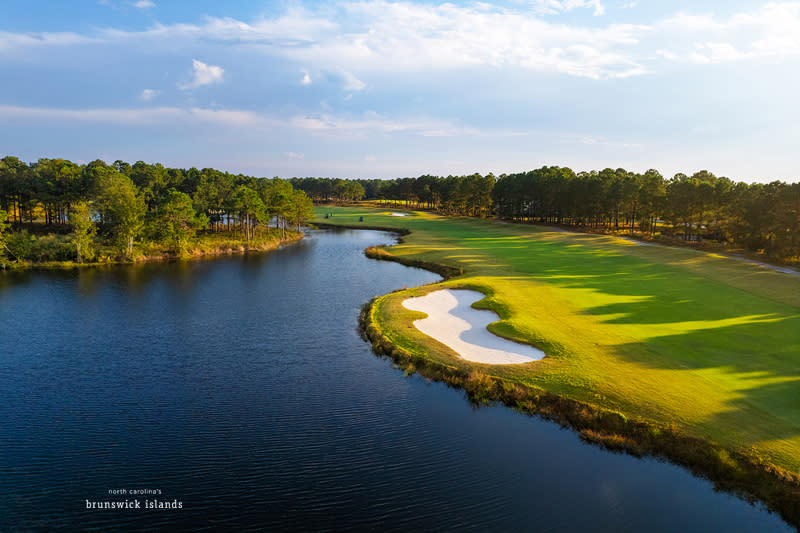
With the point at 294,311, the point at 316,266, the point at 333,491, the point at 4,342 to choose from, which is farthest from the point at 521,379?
the point at 316,266

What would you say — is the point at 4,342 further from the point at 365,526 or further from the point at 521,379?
the point at 521,379

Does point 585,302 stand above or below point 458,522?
above

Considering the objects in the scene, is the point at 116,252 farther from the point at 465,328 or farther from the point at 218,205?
the point at 465,328

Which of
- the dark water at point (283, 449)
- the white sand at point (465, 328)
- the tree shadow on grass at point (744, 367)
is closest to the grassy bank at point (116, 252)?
the dark water at point (283, 449)

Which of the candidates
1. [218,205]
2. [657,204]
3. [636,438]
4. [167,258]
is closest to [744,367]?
[636,438]

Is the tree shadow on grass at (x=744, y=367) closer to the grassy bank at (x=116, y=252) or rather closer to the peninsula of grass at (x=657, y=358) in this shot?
the peninsula of grass at (x=657, y=358)

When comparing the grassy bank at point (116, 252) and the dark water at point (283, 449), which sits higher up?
the grassy bank at point (116, 252)
